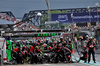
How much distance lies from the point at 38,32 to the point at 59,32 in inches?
63.5

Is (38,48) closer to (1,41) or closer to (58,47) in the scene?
(58,47)

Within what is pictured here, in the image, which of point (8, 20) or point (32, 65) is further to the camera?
point (8, 20)

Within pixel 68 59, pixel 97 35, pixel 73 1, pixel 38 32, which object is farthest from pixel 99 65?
pixel 73 1

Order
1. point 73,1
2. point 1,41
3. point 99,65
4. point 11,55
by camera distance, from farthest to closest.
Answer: point 73,1, point 11,55, point 99,65, point 1,41

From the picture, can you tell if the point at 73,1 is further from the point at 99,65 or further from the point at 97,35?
the point at 99,65

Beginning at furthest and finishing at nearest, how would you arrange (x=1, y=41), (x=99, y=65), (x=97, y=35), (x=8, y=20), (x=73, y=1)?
1. (x=73, y=1)
2. (x=97, y=35)
3. (x=8, y=20)
4. (x=99, y=65)
5. (x=1, y=41)

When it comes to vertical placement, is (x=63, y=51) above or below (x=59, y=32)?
below

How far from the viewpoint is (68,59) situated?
16766 millimetres

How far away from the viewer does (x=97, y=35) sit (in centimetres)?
3416

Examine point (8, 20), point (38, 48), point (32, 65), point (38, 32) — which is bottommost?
point (32, 65)

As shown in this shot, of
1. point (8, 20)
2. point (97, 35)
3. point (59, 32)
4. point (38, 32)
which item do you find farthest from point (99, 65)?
point (97, 35)

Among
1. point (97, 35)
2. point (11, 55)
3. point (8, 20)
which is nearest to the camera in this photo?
point (11, 55)

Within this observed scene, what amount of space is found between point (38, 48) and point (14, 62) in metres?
2.10

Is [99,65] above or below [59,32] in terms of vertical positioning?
below
